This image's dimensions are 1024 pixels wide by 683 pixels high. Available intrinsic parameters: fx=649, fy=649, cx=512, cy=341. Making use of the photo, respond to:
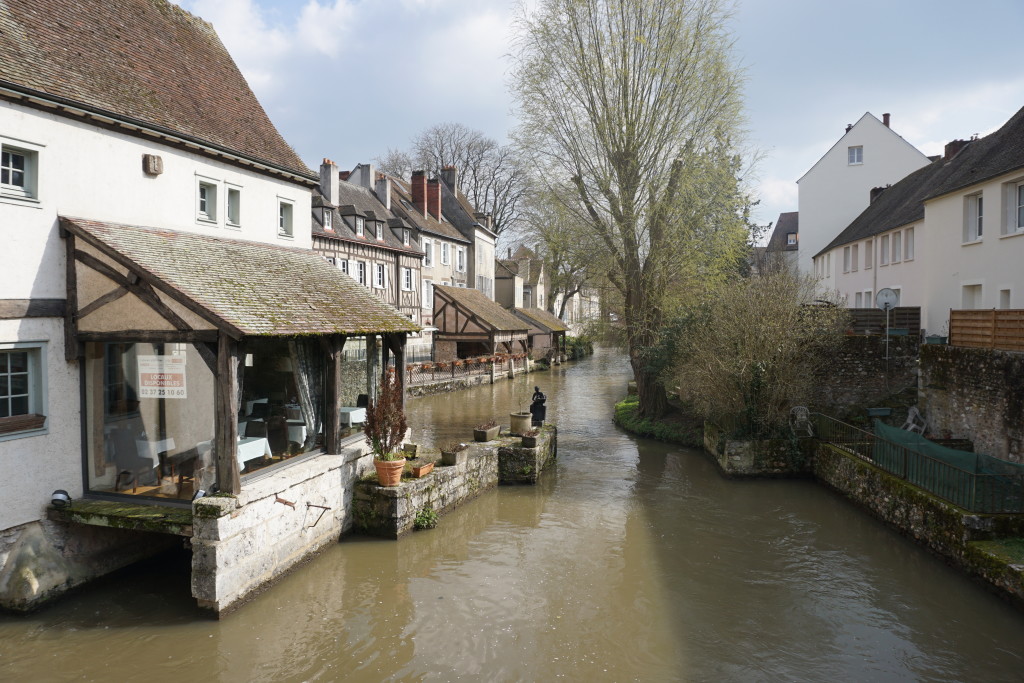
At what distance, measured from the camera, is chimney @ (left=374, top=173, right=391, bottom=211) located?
32.2m

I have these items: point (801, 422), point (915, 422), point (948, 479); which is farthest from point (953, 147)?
point (948, 479)

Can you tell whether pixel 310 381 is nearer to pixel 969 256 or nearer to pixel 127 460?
pixel 127 460

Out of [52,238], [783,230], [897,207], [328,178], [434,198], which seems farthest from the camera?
[783,230]

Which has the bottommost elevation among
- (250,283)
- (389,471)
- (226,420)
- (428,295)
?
(389,471)

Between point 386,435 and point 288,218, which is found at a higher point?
point 288,218

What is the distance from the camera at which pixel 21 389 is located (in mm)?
8141

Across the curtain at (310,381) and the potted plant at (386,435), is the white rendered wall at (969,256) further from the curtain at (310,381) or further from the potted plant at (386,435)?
the curtain at (310,381)

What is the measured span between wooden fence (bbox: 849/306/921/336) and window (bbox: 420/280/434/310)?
65.8 ft

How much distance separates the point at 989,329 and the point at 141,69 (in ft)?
53.2

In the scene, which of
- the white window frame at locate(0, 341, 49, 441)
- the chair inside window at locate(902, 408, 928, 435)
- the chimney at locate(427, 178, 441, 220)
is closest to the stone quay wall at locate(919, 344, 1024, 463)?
the chair inside window at locate(902, 408, 928, 435)

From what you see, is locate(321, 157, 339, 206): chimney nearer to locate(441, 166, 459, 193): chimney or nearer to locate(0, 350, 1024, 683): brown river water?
locate(441, 166, 459, 193): chimney

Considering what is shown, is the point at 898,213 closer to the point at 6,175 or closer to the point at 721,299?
the point at 721,299

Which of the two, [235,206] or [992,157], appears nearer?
[235,206]

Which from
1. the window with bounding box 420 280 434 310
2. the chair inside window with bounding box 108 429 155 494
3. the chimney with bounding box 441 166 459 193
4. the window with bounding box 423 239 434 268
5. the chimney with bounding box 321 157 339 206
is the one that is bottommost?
the chair inside window with bounding box 108 429 155 494
